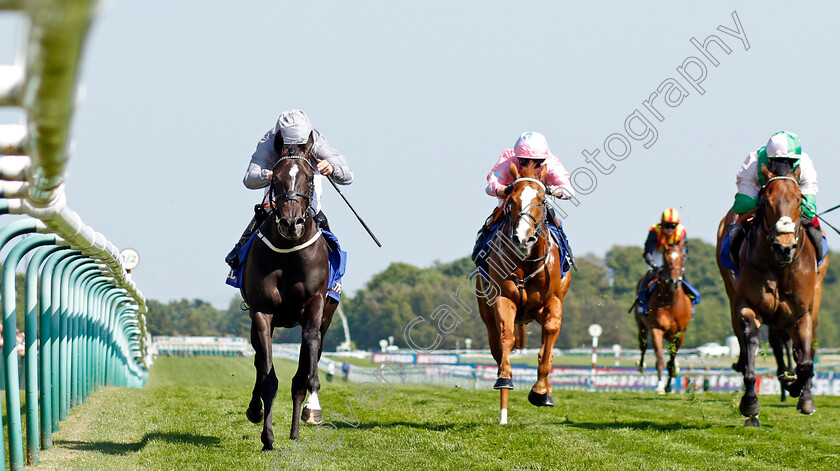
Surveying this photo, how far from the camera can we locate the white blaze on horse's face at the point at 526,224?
865 cm

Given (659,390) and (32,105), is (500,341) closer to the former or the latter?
(32,105)

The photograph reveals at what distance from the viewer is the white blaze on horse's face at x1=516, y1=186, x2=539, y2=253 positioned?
8.65 metres

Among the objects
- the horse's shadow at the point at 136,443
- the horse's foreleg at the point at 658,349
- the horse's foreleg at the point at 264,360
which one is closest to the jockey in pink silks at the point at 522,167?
the horse's foreleg at the point at 264,360

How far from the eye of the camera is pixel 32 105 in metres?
2.26

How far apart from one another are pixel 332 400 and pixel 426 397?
2057 mm

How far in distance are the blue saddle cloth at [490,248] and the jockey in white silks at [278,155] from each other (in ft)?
5.86

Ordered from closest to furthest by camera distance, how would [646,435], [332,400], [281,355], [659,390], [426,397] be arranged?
[646,435] → [332,400] → [426,397] → [659,390] → [281,355]

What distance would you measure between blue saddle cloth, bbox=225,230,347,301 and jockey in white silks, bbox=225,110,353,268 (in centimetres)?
8

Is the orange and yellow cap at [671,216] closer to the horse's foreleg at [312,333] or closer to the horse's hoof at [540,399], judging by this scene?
the horse's hoof at [540,399]

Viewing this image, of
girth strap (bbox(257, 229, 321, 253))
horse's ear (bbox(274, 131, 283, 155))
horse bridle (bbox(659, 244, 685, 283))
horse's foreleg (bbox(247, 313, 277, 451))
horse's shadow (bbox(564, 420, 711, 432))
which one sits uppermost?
horse's ear (bbox(274, 131, 283, 155))

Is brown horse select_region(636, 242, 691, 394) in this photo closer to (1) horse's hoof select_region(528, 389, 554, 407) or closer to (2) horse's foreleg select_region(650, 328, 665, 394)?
(2) horse's foreleg select_region(650, 328, 665, 394)

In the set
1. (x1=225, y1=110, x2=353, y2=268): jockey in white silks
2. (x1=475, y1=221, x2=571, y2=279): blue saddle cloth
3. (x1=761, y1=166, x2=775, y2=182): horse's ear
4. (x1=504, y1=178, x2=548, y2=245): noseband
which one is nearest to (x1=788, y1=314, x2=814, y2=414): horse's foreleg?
(x1=761, y1=166, x2=775, y2=182): horse's ear

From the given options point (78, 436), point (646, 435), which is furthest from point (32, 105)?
point (646, 435)

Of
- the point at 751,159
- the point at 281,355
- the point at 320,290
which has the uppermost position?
the point at 751,159
